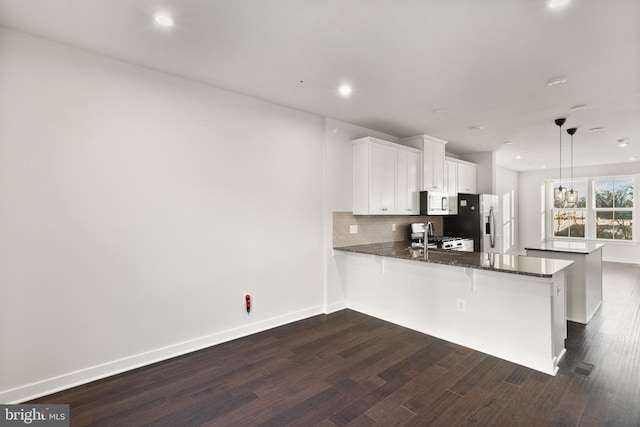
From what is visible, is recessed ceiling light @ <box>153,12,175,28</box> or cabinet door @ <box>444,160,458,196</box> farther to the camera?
cabinet door @ <box>444,160,458,196</box>

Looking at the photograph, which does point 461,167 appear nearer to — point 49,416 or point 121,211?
point 121,211

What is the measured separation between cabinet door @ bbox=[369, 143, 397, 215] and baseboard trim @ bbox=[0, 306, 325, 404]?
6.54 ft

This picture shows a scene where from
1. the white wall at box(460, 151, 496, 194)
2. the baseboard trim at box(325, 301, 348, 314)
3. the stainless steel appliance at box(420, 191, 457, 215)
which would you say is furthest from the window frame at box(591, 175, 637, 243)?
the baseboard trim at box(325, 301, 348, 314)

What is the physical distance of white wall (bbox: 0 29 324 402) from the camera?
2.29 m

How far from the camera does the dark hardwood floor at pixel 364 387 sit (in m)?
2.10

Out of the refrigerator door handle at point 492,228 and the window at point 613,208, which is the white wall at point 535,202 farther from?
the refrigerator door handle at point 492,228

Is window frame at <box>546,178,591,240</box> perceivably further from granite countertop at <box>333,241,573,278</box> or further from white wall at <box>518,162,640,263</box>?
granite countertop at <box>333,241,573,278</box>

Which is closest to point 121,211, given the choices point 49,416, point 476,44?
point 49,416

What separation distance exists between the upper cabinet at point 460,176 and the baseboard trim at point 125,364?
3937 mm

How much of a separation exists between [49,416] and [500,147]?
718 centimetres

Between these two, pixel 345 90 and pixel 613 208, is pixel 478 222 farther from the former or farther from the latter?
pixel 613 208

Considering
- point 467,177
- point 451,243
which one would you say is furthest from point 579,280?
point 467,177

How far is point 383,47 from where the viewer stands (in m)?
2.45

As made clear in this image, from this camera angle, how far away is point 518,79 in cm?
297
